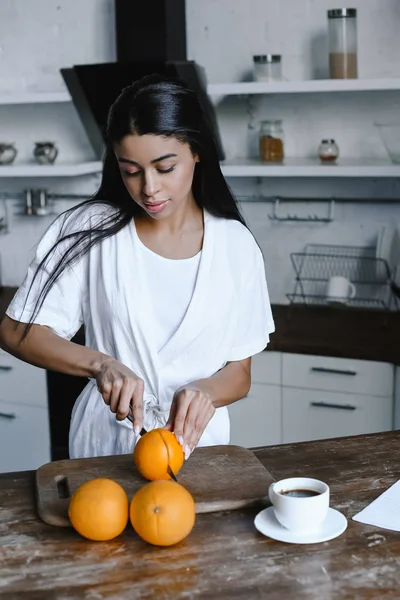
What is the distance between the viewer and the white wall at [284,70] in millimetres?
3354

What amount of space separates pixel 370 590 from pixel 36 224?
9.89ft

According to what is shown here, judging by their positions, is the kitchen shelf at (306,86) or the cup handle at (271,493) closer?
the cup handle at (271,493)

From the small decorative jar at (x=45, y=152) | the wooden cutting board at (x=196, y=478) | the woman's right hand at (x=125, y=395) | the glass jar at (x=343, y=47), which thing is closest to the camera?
the wooden cutting board at (x=196, y=478)

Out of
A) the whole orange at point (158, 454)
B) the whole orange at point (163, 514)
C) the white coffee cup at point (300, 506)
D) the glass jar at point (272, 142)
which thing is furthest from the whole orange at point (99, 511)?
the glass jar at point (272, 142)

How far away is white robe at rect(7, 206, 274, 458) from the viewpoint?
6.04 feet

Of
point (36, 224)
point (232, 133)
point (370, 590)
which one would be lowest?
point (370, 590)

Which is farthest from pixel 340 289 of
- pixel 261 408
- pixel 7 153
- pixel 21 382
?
pixel 7 153

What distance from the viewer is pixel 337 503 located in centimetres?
149

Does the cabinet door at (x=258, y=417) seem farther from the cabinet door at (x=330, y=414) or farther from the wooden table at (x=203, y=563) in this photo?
the wooden table at (x=203, y=563)

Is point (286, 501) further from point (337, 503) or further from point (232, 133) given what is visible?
point (232, 133)

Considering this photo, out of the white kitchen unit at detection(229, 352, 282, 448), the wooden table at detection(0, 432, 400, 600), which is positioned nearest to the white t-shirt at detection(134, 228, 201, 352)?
the wooden table at detection(0, 432, 400, 600)

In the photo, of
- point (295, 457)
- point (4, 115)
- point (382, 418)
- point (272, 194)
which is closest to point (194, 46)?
point (272, 194)

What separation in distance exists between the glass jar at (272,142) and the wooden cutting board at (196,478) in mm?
1920

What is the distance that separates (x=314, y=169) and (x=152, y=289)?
4.94 feet
